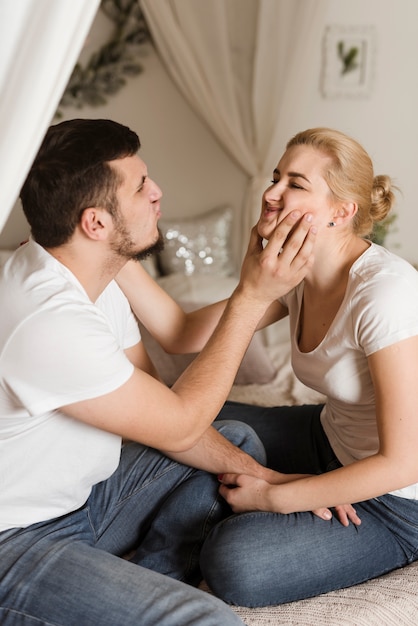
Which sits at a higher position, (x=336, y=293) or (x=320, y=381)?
(x=336, y=293)

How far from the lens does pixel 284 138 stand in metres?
3.35

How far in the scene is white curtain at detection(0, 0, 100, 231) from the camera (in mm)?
1026

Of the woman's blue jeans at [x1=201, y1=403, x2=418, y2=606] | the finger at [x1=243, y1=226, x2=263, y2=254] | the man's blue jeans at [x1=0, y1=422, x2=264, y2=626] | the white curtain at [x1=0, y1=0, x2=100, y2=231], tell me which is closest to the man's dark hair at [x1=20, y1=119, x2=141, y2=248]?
the finger at [x1=243, y1=226, x2=263, y2=254]

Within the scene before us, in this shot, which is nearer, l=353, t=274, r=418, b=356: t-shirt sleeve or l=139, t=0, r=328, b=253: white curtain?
l=353, t=274, r=418, b=356: t-shirt sleeve

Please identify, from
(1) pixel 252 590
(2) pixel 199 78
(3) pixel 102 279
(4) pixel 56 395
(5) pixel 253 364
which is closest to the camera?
(4) pixel 56 395

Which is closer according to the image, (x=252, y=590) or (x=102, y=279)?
(x=252, y=590)

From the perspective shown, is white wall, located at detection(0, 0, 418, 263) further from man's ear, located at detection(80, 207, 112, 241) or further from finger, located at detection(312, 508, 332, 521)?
finger, located at detection(312, 508, 332, 521)

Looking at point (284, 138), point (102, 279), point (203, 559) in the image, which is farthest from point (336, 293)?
point (284, 138)

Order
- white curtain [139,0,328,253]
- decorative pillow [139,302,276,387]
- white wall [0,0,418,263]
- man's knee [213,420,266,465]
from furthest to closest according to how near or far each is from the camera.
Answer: white wall [0,0,418,263], white curtain [139,0,328,253], decorative pillow [139,302,276,387], man's knee [213,420,266,465]

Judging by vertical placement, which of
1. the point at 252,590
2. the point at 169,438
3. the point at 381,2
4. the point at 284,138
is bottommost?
the point at 252,590

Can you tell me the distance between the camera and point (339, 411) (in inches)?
69.7

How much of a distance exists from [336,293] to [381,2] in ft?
7.03

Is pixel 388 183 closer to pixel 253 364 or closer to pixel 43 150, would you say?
pixel 43 150

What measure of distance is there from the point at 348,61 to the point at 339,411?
2.18m
